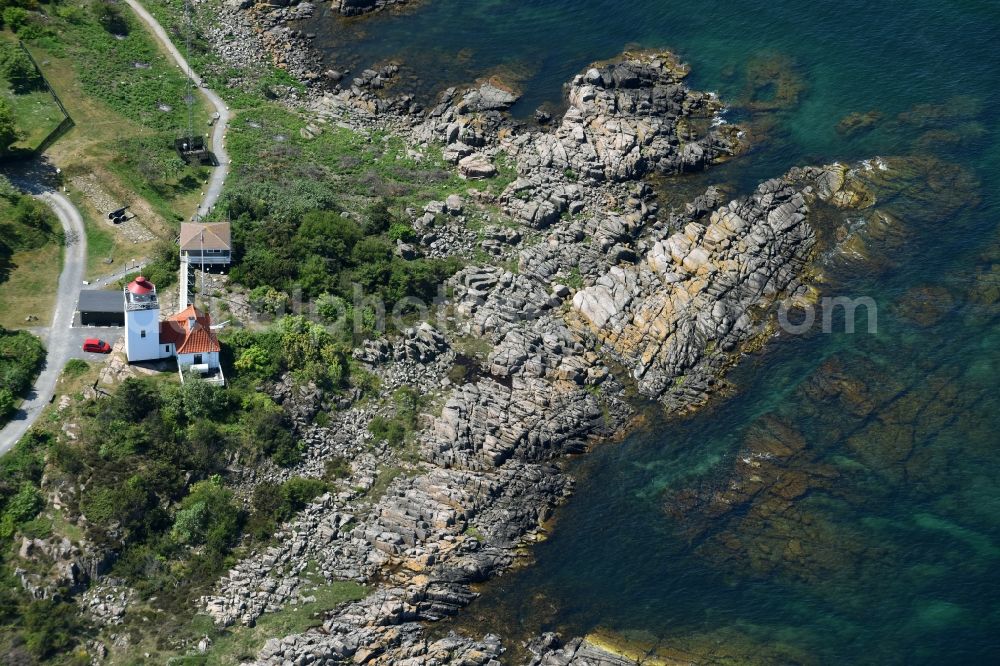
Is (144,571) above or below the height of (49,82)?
below

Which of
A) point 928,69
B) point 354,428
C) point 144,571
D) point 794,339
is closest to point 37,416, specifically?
point 144,571

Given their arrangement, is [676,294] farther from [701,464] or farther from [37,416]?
[37,416]

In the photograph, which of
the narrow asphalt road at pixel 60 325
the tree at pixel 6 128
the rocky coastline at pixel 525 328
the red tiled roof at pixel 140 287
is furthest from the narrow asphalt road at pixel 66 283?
the rocky coastline at pixel 525 328

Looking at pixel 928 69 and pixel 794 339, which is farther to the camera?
pixel 928 69

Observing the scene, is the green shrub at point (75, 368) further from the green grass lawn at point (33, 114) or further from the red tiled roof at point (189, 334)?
the green grass lawn at point (33, 114)

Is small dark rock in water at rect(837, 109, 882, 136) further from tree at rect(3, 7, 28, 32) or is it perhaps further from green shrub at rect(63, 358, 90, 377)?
tree at rect(3, 7, 28, 32)

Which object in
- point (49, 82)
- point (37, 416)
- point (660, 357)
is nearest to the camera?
point (37, 416)
